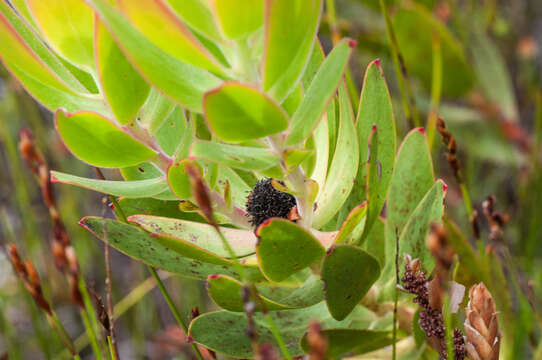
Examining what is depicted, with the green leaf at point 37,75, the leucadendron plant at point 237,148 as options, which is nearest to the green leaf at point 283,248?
the leucadendron plant at point 237,148

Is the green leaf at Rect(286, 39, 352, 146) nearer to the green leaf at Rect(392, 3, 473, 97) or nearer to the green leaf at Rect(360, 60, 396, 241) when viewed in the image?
the green leaf at Rect(360, 60, 396, 241)

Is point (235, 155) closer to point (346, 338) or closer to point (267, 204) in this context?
point (267, 204)

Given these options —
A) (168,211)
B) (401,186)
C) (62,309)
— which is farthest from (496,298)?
(62,309)

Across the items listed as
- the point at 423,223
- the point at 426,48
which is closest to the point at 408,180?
the point at 423,223

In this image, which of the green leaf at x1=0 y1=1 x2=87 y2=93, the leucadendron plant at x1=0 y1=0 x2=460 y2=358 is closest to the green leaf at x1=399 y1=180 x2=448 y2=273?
the leucadendron plant at x1=0 y1=0 x2=460 y2=358

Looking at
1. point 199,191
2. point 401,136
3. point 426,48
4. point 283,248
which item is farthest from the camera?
point 401,136

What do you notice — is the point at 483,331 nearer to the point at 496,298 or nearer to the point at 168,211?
the point at 496,298
